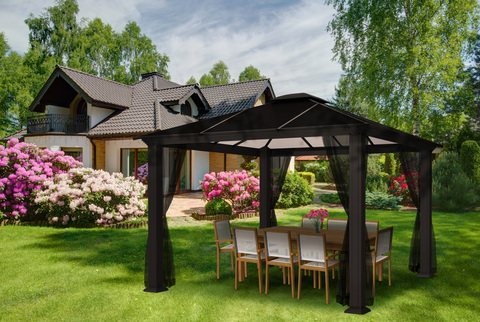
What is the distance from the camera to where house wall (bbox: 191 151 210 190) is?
1997cm

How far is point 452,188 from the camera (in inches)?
625

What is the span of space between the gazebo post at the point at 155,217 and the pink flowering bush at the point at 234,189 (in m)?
7.37

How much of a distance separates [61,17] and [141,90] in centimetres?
1476

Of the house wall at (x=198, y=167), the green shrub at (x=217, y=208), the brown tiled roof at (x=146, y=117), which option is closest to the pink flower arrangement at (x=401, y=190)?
the green shrub at (x=217, y=208)

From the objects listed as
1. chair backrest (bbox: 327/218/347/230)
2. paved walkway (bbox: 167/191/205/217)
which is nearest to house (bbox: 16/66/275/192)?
paved walkway (bbox: 167/191/205/217)

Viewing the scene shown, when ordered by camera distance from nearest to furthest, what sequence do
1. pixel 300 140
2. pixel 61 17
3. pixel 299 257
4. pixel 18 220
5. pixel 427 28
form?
pixel 299 257, pixel 300 140, pixel 18 220, pixel 427 28, pixel 61 17

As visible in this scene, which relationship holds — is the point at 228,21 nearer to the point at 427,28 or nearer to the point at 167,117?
the point at 167,117

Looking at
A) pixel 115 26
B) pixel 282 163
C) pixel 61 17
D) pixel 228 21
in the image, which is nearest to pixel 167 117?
pixel 228 21

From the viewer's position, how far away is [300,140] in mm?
7738

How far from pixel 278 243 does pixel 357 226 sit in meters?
1.34

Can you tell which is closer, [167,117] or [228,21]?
[167,117]

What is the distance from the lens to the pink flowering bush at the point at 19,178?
38.8ft

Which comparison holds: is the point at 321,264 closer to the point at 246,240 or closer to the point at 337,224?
the point at 246,240

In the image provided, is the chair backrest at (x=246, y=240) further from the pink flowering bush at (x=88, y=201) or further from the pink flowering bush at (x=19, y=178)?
the pink flowering bush at (x=19, y=178)
